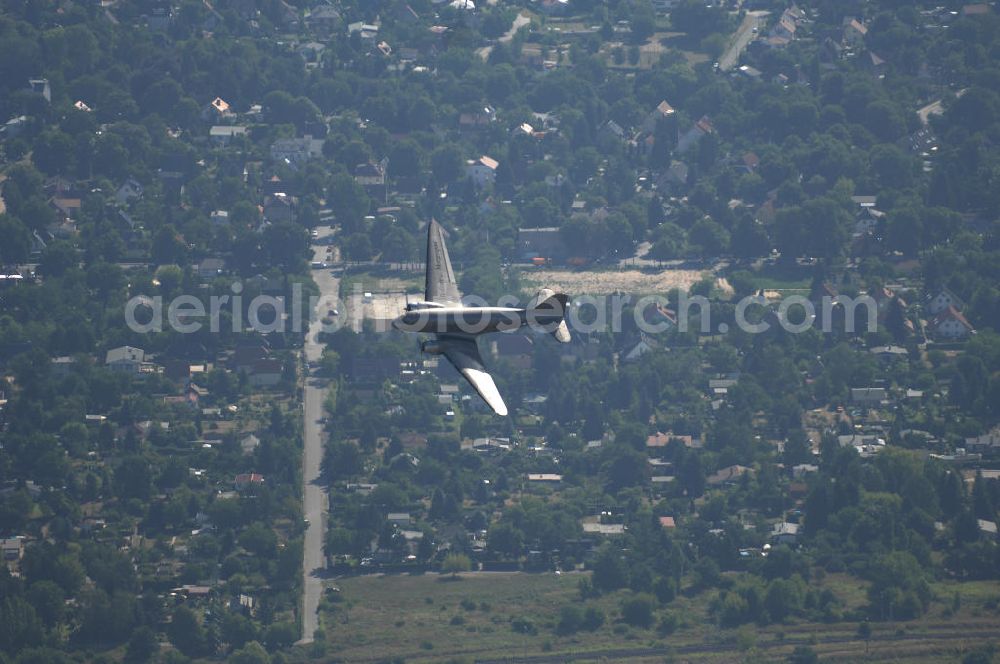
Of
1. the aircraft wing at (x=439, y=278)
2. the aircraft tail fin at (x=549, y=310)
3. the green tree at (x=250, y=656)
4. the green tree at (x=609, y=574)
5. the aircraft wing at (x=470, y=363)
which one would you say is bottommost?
the green tree at (x=250, y=656)

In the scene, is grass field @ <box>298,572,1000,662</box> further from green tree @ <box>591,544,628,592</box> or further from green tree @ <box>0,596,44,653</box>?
green tree @ <box>0,596,44,653</box>

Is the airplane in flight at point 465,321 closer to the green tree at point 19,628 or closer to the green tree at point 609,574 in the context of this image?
the green tree at point 609,574

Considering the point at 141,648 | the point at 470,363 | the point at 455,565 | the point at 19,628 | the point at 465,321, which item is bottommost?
the point at 141,648

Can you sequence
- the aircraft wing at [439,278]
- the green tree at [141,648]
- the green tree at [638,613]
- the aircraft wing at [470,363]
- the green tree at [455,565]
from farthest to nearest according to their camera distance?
the green tree at [455,565] < the green tree at [638,613] < the green tree at [141,648] < the aircraft wing at [439,278] < the aircraft wing at [470,363]

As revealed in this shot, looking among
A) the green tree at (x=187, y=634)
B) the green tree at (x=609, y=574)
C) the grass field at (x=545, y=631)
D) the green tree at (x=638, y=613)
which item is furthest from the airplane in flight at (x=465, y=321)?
the green tree at (x=609, y=574)


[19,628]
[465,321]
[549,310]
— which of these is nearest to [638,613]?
[549,310]

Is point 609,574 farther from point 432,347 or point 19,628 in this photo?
point 19,628
